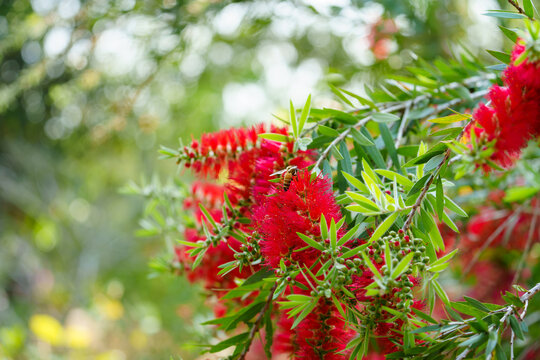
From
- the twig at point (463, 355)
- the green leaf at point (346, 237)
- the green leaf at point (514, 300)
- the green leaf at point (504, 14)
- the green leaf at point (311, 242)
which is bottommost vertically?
the twig at point (463, 355)

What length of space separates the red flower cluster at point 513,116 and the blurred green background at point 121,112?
9.5 inches

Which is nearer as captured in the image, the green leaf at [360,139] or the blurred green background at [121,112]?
the green leaf at [360,139]

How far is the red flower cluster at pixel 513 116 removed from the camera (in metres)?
0.23

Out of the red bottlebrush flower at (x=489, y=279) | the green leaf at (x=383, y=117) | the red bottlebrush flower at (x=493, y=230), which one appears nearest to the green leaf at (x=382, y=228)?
the green leaf at (x=383, y=117)

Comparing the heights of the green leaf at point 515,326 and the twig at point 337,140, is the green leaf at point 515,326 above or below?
below

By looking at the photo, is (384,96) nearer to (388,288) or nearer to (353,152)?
(353,152)

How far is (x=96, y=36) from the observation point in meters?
0.65

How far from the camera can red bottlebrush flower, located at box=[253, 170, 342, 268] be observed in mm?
259

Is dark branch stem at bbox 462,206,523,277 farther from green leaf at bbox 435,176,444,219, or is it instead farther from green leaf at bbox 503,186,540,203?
green leaf at bbox 435,176,444,219

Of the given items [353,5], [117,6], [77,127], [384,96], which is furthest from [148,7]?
[77,127]

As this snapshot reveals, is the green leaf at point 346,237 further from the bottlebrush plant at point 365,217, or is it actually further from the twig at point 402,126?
the twig at point 402,126

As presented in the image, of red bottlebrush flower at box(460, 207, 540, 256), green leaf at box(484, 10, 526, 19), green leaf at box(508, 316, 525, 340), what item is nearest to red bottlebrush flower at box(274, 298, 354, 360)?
green leaf at box(508, 316, 525, 340)

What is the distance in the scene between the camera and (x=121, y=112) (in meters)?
0.66

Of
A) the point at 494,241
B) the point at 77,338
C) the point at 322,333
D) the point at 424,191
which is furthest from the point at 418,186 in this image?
the point at 77,338
